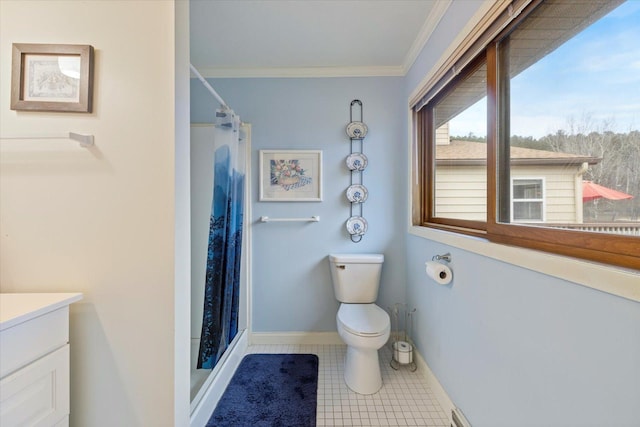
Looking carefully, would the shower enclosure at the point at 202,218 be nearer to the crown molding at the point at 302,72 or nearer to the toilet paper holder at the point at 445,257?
the crown molding at the point at 302,72

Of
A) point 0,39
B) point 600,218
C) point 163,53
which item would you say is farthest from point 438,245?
point 0,39

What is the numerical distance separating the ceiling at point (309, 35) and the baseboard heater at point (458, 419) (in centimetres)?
214

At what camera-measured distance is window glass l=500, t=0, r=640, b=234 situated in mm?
688

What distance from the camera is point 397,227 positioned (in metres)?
2.26

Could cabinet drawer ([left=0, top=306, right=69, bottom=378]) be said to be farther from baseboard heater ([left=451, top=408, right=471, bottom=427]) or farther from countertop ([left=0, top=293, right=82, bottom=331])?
baseboard heater ([left=451, top=408, right=471, bottom=427])

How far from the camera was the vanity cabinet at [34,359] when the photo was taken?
0.81 metres

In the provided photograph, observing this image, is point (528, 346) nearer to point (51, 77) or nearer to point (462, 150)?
point (462, 150)

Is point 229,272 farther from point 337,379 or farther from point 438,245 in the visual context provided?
point 438,245

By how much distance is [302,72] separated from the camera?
2234 millimetres

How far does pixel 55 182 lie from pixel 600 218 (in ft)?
6.14

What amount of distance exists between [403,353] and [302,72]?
7.58 ft

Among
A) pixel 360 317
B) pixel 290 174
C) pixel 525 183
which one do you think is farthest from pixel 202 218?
pixel 525 183

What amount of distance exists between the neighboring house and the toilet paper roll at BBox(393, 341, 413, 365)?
99 cm

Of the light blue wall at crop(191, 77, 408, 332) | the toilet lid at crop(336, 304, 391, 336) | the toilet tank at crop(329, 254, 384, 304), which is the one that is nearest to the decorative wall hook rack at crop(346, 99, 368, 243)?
the light blue wall at crop(191, 77, 408, 332)
